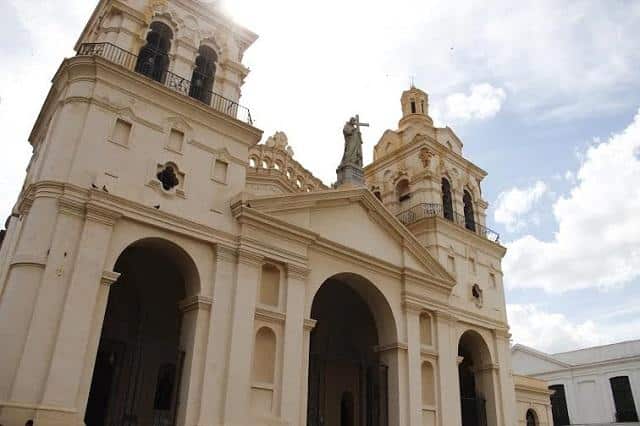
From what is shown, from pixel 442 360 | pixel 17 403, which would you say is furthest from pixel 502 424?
pixel 17 403

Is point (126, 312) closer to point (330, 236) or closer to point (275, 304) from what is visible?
point (275, 304)

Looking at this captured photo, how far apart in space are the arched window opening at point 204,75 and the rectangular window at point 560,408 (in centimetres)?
2705

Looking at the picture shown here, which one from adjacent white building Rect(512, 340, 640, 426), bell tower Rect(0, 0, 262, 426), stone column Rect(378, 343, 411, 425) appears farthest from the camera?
adjacent white building Rect(512, 340, 640, 426)

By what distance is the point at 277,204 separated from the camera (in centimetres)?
1584

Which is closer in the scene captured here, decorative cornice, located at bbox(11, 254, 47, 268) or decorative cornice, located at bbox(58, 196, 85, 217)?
decorative cornice, located at bbox(11, 254, 47, 268)

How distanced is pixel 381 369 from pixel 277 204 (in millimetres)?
6169

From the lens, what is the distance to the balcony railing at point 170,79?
1487 cm

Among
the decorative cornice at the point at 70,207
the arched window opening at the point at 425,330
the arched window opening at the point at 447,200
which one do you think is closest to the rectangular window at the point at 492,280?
the arched window opening at the point at 447,200

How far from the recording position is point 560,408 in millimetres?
33500

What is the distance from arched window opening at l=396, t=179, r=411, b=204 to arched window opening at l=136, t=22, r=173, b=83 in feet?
37.8

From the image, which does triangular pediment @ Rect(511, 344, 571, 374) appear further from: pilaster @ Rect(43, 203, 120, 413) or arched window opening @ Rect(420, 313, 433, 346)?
pilaster @ Rect(43, 203, 120, 413)

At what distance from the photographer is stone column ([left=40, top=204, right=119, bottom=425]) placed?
10.9 meters

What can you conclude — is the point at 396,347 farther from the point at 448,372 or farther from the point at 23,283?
the point at 23,283

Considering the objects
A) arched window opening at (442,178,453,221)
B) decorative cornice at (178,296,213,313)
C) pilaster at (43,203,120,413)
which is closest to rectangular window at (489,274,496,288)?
arched window opening at (442,178,453,221)
